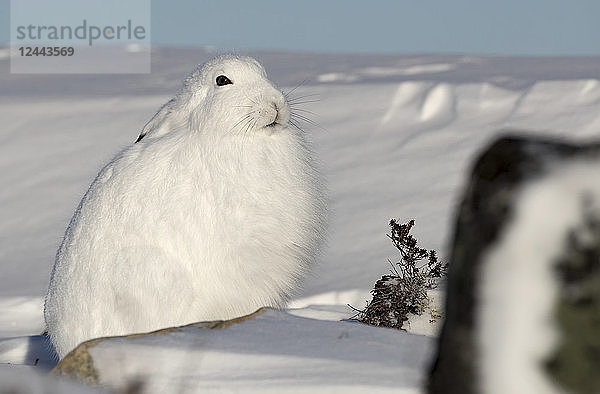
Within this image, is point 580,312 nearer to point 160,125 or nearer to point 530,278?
point 530,278

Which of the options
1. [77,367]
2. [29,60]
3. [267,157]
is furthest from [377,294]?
[29,60]

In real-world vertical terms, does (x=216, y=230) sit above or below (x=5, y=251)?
above

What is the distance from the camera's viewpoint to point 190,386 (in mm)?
2117

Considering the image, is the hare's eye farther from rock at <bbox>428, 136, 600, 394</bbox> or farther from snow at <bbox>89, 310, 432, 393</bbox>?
rock at <bbox>428, 136, 600, 394</bbox>

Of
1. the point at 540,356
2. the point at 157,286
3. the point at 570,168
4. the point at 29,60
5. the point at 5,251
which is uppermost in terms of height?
the point at 29,60

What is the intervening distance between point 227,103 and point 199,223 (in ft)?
1.54

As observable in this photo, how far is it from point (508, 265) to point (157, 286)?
2222 mm

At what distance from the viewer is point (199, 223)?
3.37m

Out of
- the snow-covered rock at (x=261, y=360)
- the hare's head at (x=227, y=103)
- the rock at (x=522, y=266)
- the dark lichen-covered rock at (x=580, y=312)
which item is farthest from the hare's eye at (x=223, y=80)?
the dark lichen-covered rock at (x=580, y=312)

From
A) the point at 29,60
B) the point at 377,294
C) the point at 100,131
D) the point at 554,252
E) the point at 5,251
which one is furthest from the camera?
the point at 29,60

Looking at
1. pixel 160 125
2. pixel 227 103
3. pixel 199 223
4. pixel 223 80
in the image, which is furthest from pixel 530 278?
pixel 160 125

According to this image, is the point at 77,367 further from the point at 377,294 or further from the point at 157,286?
the point at 377,294

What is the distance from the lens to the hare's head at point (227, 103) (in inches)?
137

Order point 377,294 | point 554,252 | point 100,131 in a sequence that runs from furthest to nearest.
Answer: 1. point 100,131
2. point 377,294
3. point 554,252
